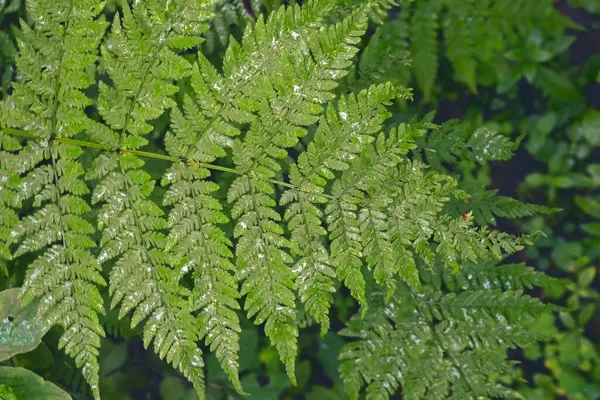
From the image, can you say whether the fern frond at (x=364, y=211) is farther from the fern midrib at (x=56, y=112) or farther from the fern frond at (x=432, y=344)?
the fern midrib at (x=56, y=112)

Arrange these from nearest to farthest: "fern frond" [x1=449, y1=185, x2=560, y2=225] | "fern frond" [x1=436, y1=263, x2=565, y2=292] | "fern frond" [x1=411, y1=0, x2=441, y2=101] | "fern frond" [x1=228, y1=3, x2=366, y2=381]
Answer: "fern frond" [x1=228, y1=3, x2=366, y2=381]
"fern frond" [x1=449, y1=185, x2=560, y2=225]
"fern frond" [x1=436, y1=263, x2=565, y2=292]
"fern frond" [x1=411, y1=0, x2=441, y2=101]

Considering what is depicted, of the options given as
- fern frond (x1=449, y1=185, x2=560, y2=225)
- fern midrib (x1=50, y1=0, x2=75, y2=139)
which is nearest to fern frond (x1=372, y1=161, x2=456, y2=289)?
fern frond (x1=449, y1=185, x2=560, y2=225)

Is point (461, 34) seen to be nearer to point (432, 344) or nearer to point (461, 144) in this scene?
point (461, 144)

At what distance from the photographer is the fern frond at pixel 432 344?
2.24 metres

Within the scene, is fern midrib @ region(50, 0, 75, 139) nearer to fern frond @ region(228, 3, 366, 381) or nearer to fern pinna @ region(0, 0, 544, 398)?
fern pinna @ region(0, 0, 544, 398)

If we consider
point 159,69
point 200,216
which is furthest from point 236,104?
point 200,216

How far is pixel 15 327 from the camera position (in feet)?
6.22

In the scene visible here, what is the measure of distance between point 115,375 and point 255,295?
1.36m

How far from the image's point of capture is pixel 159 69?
5.65ft

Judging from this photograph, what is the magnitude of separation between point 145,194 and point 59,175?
1.04 feet

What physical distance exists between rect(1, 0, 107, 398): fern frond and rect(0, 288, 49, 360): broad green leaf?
0.18 metres

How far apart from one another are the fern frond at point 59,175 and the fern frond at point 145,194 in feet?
0.25

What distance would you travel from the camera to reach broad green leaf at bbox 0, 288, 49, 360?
1890 millimetres

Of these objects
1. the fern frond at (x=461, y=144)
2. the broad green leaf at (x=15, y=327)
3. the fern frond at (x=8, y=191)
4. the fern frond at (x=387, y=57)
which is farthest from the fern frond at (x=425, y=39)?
the broad green leaf at (x=15, y=327)
